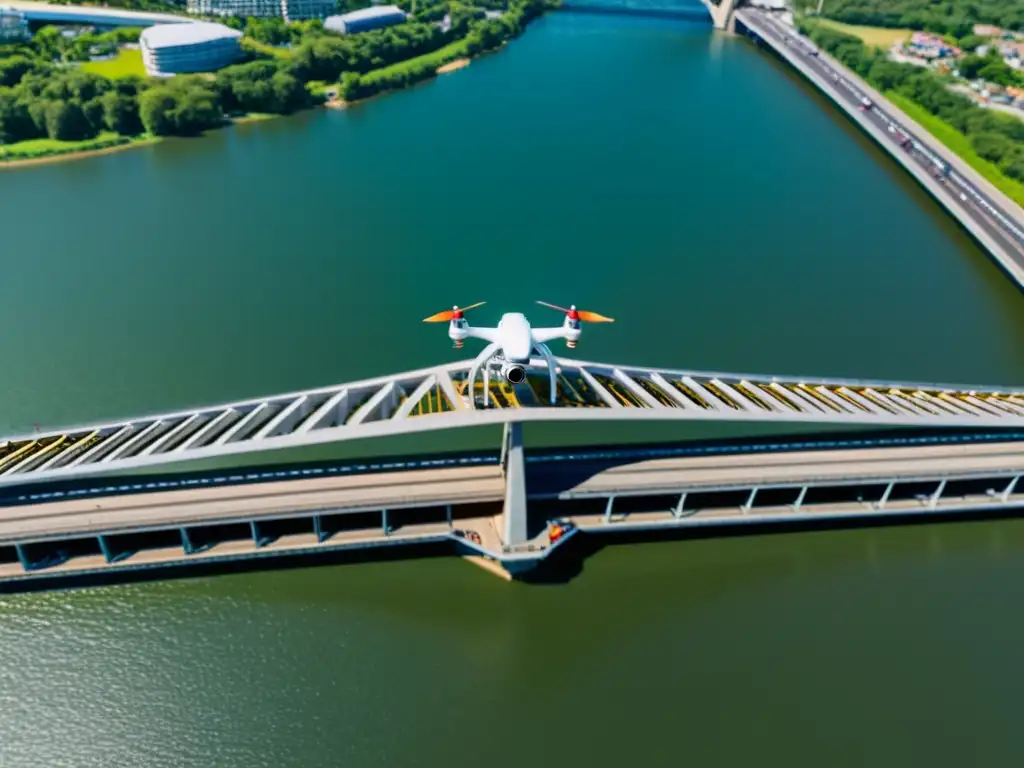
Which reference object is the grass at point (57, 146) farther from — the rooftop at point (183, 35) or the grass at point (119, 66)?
the rooftop at point (183, 35)

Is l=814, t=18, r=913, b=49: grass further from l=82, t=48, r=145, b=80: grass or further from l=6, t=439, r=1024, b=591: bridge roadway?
l=6, t=439, r=1024, b=591: bridge roadway

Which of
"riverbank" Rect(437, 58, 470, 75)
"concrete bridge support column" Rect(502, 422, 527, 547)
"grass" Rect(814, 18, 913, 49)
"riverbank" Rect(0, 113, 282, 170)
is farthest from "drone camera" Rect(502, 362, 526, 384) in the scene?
"grass" Rect(814, 18, 913, 49)

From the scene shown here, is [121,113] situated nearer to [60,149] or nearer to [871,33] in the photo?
[60,149]

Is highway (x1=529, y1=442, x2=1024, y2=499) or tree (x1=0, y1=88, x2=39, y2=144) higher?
tree (x1=0, y1=88, x2=39, y2=144)

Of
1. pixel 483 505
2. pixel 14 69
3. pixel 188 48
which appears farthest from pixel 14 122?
pixel 483 505

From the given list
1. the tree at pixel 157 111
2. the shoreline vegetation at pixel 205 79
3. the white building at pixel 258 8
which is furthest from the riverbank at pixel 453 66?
the tree at pixel 157 111

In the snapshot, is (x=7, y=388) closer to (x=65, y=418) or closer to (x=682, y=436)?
(x=65, y=418)
